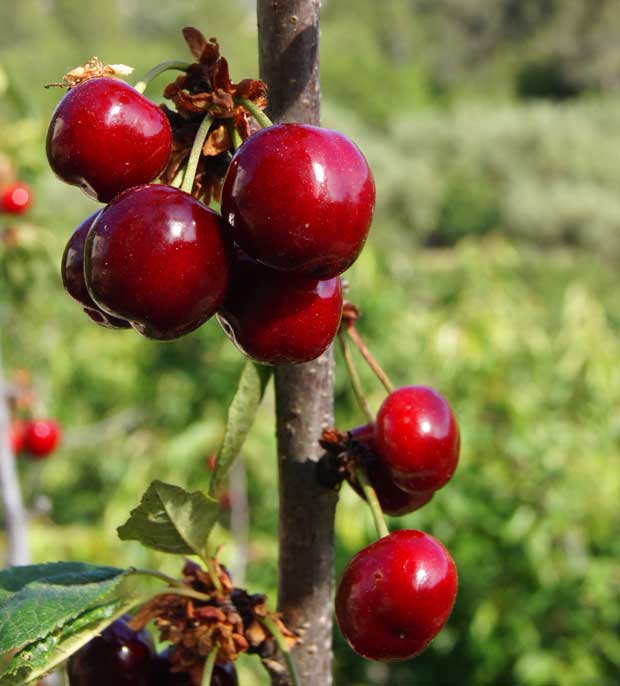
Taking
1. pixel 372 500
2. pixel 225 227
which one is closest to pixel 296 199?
pixel 225 227

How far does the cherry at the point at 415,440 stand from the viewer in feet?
2.50

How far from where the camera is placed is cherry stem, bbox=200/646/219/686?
0.67m

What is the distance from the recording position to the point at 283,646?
73cm

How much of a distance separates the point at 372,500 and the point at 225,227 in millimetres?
268

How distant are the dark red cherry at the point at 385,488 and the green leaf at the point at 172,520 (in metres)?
0.15

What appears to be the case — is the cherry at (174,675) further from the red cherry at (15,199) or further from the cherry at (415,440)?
the red cherry at (15,199)

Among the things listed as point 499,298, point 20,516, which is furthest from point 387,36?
point 20,516

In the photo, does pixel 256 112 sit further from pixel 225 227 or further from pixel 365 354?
pixel 365 354

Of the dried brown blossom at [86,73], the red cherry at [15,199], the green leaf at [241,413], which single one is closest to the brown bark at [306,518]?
the green leaf at [241,413]

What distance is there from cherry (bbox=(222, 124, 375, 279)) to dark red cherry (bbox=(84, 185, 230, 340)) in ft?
0.08

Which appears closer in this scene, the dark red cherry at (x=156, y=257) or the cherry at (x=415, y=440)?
the dark red cherry at (x=156, y=257)

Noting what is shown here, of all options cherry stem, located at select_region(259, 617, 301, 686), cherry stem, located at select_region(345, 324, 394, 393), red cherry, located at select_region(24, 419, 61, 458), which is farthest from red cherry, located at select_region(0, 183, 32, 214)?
cherry stem, located at select_region(259, 617, 301, 686)

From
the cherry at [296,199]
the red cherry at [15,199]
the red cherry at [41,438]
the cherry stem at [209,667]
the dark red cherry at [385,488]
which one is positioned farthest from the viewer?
the red cherry at [41,438]

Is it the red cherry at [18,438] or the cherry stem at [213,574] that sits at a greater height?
the cherry stem at [213,574]
